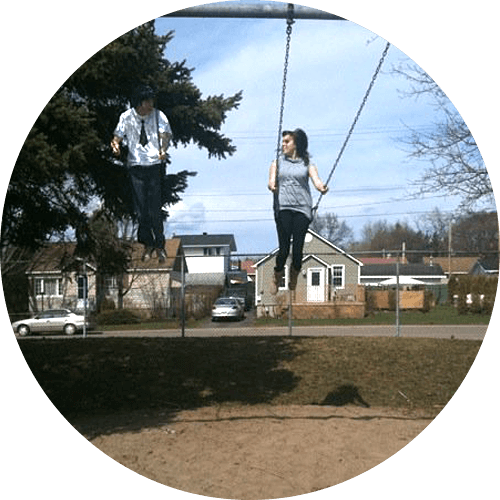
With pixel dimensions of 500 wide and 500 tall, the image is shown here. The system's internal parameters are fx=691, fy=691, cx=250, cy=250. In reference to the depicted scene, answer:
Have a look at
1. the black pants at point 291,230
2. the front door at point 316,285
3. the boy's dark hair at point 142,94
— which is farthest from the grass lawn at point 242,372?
the boy's dark hair at point 142,94

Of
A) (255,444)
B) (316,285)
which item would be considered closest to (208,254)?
(316,285)

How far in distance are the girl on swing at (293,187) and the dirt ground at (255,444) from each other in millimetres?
1771

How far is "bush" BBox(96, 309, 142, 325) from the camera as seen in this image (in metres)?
7.36

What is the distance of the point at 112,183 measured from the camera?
609 cm

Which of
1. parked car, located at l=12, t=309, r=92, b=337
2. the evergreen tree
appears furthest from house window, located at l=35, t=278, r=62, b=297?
the evergreen tree

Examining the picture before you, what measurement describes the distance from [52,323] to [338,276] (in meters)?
3.08

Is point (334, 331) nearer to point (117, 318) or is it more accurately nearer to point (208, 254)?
point (208, 254)

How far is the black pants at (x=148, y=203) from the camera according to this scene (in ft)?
19.5

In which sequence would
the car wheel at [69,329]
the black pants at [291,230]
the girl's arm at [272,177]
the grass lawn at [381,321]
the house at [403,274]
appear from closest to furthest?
the girl's arm at [272,177], the black pants at [291,230], the house at [403,274], the car wheel at [69,329], the grass lawn at [381,321]

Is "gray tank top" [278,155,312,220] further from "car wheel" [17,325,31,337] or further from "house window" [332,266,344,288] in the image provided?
"car wheel" [17,325,31,337]

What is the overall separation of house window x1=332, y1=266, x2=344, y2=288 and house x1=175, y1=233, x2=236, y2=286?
0.99 metres

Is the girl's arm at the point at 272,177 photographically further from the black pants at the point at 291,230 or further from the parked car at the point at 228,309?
the parked car at the point at 228,309

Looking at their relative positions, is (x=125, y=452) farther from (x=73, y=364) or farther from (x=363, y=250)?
(x=363, y=250)

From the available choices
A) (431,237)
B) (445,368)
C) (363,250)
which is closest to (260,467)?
(363,250)
